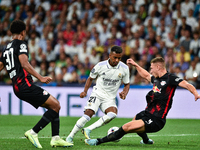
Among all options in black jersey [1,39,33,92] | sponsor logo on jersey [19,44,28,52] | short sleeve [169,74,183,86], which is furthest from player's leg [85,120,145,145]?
sponsor logo on jersey [19,44,28,52]

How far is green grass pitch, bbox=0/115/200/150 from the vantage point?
678cm

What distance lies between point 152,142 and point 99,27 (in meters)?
9.41

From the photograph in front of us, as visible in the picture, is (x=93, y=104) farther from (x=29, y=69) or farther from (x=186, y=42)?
(x=186, y=42)

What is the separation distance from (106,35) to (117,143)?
8821mm

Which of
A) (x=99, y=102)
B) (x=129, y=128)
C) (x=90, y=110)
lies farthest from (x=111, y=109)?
(x=129, y=128)

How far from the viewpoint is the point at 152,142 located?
24.0 ft

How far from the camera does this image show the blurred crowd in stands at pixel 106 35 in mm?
13998

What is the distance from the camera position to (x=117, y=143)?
289 inches

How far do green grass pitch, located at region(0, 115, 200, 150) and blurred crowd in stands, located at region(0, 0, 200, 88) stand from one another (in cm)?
238

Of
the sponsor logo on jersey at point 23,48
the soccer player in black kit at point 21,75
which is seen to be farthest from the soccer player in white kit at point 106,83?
the sponsor logo on jersey at point 23,48

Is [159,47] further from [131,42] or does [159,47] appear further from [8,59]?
[8,59]

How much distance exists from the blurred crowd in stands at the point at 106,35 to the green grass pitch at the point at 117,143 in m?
2.38

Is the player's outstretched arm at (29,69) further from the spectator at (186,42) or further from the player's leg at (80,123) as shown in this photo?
the spectator at (186,42)

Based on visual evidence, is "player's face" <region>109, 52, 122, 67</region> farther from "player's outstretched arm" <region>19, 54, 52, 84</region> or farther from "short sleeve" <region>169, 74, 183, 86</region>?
"player's outstretched arm" <region>19, 54, 52, 84</region>
